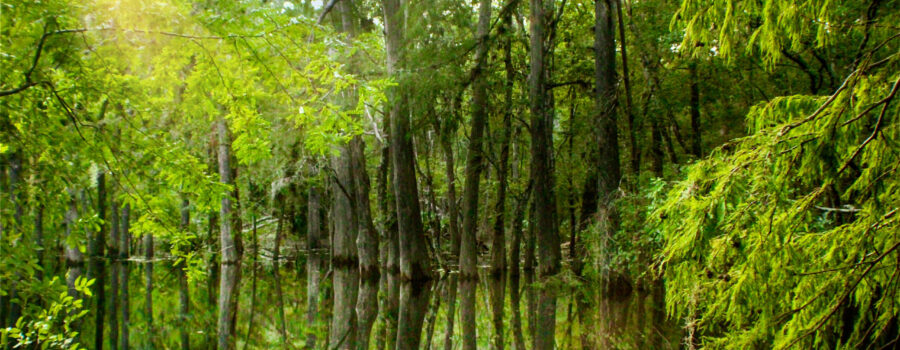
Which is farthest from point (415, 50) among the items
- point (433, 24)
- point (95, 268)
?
point (95, 268)

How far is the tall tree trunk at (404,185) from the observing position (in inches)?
584

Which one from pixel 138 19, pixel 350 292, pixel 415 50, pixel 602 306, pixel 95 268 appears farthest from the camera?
pixel 95 268

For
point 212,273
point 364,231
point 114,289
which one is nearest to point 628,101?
point 364,231

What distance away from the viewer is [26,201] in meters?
3.07

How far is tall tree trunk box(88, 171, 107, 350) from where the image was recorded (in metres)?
10.2

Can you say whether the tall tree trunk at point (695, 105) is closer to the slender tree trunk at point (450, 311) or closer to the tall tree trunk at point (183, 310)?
the slender tree trunk at point (450, 311)

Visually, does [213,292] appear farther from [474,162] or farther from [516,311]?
[516,311]

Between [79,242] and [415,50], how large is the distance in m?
10.4

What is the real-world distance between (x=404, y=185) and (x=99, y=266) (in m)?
15.3

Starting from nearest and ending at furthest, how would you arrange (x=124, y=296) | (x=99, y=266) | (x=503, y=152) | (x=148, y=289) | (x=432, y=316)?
(x=432, y=316) → (x=124, y=296) → (x=503, y=152) → (x=148, y=289) → (x=99, y=266)

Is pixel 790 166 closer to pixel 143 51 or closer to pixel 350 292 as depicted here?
pixel 143 51

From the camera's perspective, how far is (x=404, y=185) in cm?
1538

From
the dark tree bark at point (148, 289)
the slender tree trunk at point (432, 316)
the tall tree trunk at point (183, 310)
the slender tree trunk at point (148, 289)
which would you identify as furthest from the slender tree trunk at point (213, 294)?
the slender tree trunk at point (432, 316)

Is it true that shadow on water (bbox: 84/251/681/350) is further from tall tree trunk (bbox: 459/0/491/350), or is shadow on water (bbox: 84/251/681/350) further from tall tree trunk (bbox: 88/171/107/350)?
Answer: tall tree trunk (bbox: 88/171/107/350)
